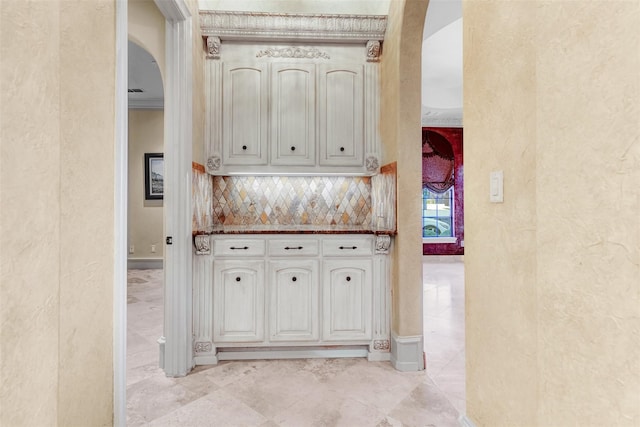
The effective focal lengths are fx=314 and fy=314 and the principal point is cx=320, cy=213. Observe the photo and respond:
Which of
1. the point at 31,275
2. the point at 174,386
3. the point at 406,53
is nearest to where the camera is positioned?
the point at 31,275

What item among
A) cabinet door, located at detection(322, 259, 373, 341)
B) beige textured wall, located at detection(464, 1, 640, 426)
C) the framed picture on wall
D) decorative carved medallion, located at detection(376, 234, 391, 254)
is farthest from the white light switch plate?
the framed picture on wall

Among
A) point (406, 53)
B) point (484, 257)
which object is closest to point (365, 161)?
point (406, 53)

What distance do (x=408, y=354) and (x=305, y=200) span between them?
1.54 m

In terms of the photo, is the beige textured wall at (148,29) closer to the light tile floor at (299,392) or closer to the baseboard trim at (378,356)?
the light tile floor at (299,392)

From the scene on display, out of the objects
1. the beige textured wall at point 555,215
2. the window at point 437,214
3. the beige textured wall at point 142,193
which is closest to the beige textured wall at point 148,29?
the beige textured wall at point 555,215

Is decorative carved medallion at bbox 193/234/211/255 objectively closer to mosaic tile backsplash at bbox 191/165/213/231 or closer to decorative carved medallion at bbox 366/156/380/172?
mosaic tile backsplash at bbox 191/165/213/231

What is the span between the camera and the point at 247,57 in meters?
2.64

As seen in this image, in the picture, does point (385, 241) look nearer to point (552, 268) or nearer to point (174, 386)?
point (552, 268)

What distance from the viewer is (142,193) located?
5.67m

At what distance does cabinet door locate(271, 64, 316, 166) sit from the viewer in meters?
2.67

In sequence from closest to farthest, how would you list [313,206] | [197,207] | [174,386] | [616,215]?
[616,215] → [174,386] → [197,207] → [313,206]

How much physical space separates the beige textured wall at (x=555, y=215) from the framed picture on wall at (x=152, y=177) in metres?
5.64

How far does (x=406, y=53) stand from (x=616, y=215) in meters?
1.92

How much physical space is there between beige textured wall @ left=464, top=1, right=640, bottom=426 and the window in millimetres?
5955
